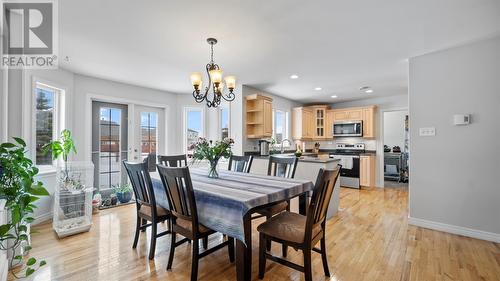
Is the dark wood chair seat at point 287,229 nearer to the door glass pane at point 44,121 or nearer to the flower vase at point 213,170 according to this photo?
the flower vase at point 213,170

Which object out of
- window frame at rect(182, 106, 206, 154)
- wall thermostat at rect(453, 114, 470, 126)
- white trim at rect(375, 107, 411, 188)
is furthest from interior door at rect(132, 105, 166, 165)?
white trim at rect(375, 107, 411, 188)

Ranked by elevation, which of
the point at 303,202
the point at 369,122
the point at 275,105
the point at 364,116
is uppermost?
the point at 275,105

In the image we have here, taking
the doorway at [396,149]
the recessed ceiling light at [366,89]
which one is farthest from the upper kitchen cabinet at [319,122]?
the doorway at [396,149]

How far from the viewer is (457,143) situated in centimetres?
286

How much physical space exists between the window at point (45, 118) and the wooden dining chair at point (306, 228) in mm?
3552

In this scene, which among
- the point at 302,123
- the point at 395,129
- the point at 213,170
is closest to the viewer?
the point at 213,170

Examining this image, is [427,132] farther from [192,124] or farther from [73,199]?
→ [73,199]

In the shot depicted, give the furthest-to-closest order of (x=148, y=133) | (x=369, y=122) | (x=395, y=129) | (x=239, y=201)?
(x=395, y=129), (x=369, y=122), (x=148, y=133), (x=239, y=201)

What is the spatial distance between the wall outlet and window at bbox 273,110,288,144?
3103 mm

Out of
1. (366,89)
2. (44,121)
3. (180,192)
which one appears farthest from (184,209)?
(366,89)

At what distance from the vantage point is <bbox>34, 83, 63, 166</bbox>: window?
3320mm

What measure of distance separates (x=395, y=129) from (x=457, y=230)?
5151 millimetres

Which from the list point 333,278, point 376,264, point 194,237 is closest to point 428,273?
point 376,264

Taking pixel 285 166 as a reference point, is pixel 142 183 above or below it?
below
